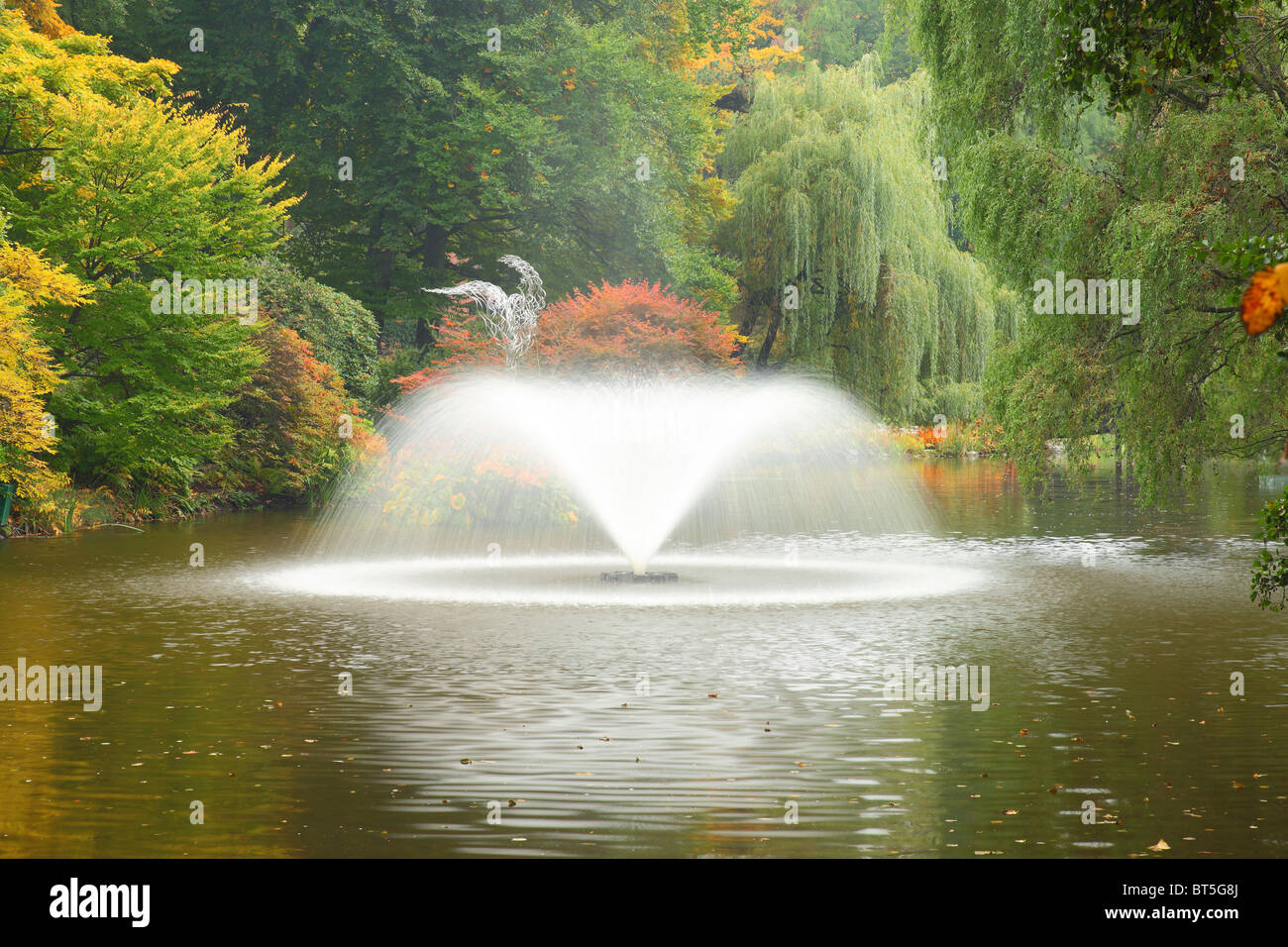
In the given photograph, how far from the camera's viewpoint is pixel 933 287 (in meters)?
51.2

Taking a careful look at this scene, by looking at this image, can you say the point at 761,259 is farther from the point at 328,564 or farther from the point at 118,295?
the point at 328,564

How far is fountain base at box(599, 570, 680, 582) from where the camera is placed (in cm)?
2155

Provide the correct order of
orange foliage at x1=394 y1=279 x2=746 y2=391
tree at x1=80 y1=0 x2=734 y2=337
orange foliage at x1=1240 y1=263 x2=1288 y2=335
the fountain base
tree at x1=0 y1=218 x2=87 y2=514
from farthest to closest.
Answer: tree at x1=80 y1=0 x2=734 y2=337 → orange foliage at x1=394 y1=279 x2=746 y2=391 → tree at x1=0 y1=218 x2=87 y2=514 → the fountain base → orange foliage at x1=1240 y1=263 x2=1288 y2=335

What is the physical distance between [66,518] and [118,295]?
4.99 metres

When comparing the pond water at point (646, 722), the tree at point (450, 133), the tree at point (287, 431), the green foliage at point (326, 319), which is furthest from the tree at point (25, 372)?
the tree at point (450, 133)

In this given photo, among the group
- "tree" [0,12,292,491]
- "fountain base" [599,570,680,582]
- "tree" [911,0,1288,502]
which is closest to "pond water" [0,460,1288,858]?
"fountain base" [599,570,680,582]

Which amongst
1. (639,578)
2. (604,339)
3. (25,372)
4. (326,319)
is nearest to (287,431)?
(326,319)

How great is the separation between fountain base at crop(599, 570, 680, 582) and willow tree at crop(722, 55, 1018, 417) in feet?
98.1

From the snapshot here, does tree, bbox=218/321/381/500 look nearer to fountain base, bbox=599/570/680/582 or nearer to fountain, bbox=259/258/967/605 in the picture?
fountain, bbox=259/258/967/605

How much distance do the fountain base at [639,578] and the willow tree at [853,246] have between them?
2991 cm

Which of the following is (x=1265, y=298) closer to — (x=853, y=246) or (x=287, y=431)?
(x=287, y=431)

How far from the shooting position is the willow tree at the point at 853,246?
1975 inches

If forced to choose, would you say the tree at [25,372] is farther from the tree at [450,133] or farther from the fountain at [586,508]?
the tree at [450,133]

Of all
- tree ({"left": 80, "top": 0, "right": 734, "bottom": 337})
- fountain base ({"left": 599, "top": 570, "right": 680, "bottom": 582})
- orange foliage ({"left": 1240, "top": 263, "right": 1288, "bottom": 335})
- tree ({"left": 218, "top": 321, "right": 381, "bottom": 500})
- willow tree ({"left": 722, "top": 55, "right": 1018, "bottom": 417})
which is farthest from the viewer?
willow tree ({"left": 722, "top": 55, "right": 1018, "bottom": 417})
